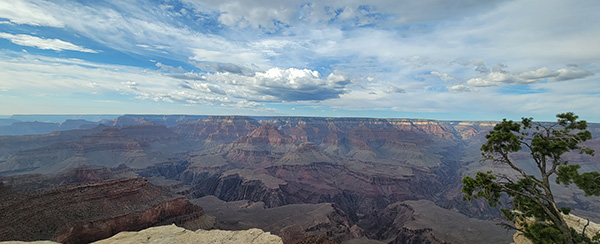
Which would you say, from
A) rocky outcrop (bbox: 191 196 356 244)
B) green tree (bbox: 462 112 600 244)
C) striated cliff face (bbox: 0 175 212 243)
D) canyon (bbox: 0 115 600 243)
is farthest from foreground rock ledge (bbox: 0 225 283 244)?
rocky outcrop (bbox: 191 196 356 244)

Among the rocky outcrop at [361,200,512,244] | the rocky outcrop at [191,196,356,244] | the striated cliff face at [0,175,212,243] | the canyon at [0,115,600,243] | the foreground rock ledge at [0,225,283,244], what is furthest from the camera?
the rocky outcrop at [191,196,356,244]

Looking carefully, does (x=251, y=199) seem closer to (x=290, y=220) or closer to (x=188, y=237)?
(x=290, y=220)

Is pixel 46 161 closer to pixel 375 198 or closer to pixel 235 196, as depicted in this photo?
pixel 235 196

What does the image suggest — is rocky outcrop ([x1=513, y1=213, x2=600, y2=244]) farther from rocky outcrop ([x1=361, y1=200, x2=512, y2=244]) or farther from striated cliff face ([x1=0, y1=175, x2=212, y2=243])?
striated cliff face ([x1=0, y1=175, x2=212, y2=243])

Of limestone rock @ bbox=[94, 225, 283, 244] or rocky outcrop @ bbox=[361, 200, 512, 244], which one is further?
rocky outcrop @ bbox=[361, 200, 512, 244]

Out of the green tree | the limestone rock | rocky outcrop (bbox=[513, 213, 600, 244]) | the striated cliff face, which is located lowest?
the striated cliff face

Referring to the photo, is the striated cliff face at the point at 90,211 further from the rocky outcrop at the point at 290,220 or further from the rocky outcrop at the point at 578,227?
the rocky outcrop at the point at 578,227

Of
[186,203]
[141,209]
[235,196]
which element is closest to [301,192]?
[235,196]

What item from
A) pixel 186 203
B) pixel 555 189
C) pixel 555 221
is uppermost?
pixel 555 221

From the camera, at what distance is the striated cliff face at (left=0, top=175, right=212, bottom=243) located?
1879 inches

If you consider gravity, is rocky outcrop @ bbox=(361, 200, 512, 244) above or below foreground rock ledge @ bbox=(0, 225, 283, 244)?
below

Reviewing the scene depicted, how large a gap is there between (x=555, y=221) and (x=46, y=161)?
234349 mm

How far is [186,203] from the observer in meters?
73.4

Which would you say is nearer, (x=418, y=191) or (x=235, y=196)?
(x=235, y=196)
